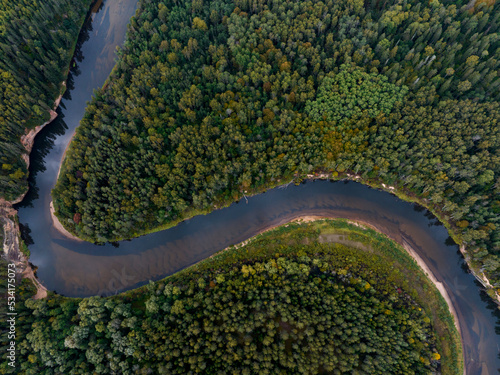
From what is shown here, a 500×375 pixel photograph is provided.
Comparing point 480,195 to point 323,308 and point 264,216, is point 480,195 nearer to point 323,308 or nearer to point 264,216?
point 323,308

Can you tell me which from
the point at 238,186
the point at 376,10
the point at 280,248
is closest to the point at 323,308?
the point at 280,248

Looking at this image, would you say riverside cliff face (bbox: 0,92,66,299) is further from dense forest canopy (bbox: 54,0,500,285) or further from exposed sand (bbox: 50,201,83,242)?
dense forest canopy (bbox: 54,0,500,285)

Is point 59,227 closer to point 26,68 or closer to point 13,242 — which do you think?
point 13,242

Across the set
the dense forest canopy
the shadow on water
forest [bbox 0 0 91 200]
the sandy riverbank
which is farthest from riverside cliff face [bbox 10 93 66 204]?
the sandy riverbank

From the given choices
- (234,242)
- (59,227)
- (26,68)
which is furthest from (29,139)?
(234,242)

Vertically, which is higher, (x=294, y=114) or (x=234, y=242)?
(x=294, y=114)

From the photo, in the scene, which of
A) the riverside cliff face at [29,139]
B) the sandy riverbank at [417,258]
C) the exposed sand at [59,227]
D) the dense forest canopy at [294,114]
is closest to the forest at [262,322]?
the sandy riverbank at [417,258]
